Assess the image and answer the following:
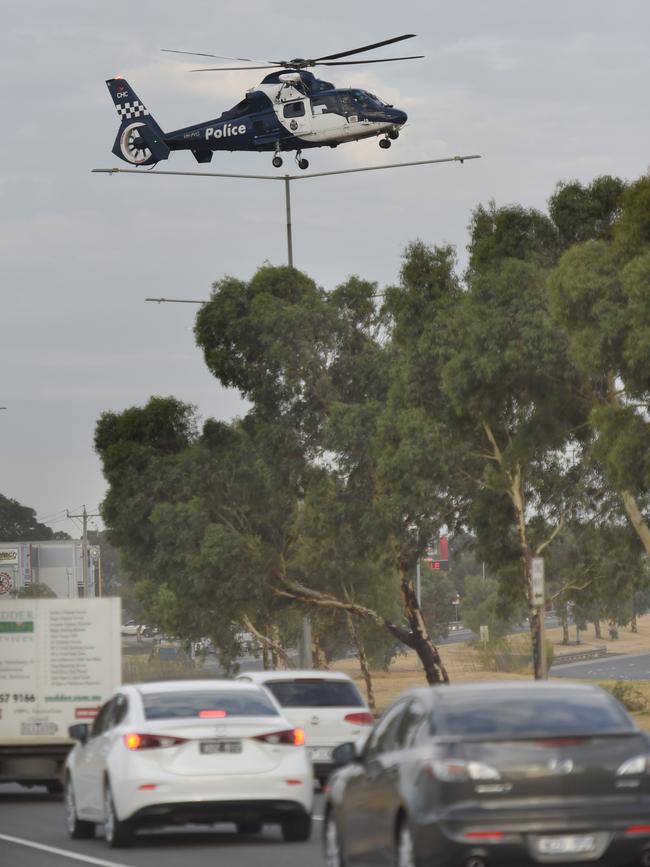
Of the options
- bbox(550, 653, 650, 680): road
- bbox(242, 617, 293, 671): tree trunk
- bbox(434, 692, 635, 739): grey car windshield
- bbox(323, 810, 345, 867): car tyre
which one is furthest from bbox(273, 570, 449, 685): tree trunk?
bbox(434, 692, 635, 739): grey car windshield

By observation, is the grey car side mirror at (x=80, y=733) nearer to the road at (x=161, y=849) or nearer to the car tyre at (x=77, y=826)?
the car tyre at (x=77, y=826)

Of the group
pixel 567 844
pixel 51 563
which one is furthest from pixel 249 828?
pixel 51 563

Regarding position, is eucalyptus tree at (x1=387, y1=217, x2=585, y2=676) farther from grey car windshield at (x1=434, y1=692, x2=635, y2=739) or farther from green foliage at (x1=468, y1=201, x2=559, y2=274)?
grey car windshield at (x1=434, y1=692, x2=635, y2=739)

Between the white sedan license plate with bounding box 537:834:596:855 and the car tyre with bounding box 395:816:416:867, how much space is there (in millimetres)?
813

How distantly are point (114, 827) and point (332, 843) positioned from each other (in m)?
3.58

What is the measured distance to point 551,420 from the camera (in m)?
43.3

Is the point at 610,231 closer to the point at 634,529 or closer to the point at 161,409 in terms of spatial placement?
the point at 634,529

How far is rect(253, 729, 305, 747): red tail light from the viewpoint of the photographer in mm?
16688

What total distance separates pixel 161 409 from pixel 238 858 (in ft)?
147

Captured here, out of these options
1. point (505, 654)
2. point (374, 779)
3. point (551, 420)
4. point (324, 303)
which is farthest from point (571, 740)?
point (505, 654)

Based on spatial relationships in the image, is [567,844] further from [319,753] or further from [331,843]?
[319,753]

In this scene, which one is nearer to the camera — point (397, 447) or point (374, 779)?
point (374, 779)

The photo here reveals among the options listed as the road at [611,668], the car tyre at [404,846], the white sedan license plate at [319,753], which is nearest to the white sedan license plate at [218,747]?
the car tyre at [404,846]

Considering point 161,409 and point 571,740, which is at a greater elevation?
point 161,409
